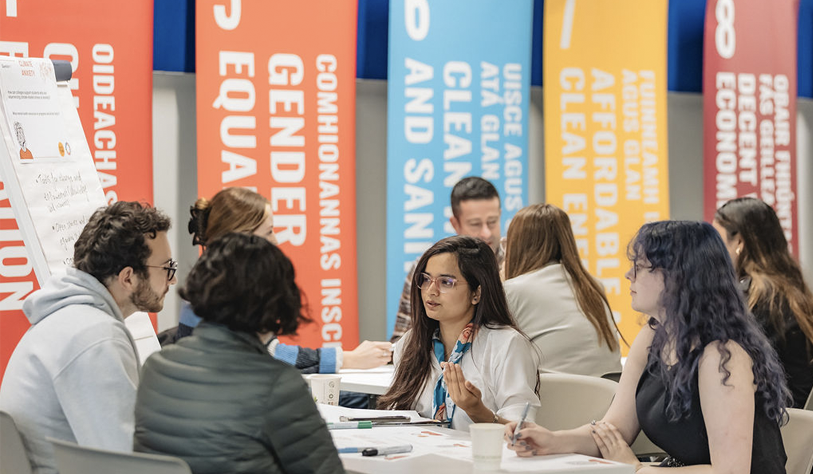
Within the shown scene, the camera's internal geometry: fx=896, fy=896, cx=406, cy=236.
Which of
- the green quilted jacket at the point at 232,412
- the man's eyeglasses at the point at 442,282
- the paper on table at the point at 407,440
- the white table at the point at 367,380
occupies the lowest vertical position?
the white table at the point at 367,380

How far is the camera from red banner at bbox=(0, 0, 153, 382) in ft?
13.6

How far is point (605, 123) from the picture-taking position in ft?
17.7

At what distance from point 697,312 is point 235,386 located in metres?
1.14

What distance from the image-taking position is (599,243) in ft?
17.6

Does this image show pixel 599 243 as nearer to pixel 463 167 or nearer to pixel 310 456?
pixel 463 167

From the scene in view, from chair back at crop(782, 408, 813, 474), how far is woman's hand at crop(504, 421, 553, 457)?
690 mm

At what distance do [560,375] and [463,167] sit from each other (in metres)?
2.17

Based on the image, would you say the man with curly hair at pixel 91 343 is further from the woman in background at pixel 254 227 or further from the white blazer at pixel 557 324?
the white blazer at pixel 557 324

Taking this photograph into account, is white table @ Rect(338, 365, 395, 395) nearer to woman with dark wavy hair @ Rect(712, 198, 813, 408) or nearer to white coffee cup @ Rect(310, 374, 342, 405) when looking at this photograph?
white coffee cup @ Rect(310, 374, 342, 405)

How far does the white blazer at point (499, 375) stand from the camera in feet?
8.68

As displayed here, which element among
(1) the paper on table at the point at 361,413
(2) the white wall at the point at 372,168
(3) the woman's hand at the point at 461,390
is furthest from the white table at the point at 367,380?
(2) the white wall at the point at 372,168

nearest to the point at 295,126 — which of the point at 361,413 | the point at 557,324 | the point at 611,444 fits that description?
the point at 557,324

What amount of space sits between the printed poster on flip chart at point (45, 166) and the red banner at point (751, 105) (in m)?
3.91

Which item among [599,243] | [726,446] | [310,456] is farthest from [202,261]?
[599,243]
